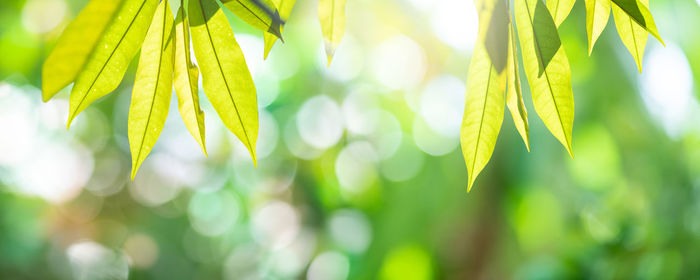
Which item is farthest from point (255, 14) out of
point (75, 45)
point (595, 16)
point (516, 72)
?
point (595, 16)

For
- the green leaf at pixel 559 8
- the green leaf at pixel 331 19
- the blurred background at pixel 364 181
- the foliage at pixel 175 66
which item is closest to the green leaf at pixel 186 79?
the foliage at pixel 175 66

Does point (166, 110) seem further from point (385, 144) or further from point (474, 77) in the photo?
point (385, 144)

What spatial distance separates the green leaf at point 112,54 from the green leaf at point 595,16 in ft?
1.69

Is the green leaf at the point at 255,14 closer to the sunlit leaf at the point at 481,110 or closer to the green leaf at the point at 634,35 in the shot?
the sunlit leaf at the point at 481,110

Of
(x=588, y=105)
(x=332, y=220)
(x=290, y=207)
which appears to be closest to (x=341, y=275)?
(x=332, y=220)

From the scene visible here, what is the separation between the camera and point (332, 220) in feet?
21.1

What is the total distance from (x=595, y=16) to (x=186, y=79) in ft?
1.67

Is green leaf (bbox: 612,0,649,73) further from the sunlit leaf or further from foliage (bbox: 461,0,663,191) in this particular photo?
the sunlit leaf

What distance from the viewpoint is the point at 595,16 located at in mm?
657

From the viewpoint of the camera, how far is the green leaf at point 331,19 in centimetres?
66

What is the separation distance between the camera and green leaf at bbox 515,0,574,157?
588 mm

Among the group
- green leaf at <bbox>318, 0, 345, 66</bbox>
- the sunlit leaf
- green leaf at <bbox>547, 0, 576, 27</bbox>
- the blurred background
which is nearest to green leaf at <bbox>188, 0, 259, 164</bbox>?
green leaf at <bbox>318, 0, 345, 66</bbox>

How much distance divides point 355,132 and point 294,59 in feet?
4.00

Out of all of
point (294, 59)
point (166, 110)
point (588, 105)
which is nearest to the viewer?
point (166, 110)
